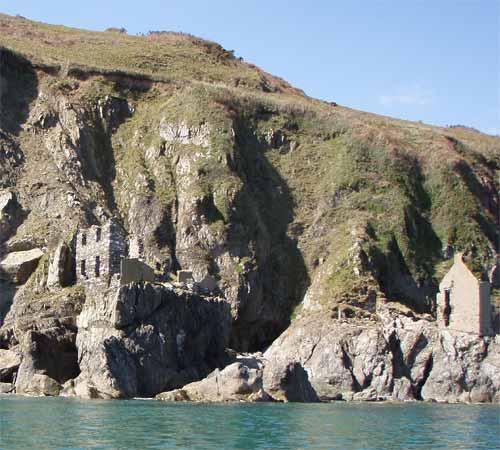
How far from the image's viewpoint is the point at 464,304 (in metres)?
85.2

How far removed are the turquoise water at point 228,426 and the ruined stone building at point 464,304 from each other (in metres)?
18.0

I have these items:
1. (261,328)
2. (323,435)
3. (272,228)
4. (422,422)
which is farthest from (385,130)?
(323,435)

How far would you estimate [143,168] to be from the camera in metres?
102

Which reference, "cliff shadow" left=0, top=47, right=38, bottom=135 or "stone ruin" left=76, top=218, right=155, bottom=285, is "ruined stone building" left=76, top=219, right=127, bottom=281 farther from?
"cliff shadow" left=0, top=47, right=38, bottom=135

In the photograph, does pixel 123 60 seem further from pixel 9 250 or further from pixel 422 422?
pixel 422 422

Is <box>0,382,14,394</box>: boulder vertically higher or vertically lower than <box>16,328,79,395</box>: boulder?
lower

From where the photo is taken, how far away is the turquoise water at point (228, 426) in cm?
4400

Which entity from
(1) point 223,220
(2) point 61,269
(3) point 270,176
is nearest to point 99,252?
(2) point 61,269

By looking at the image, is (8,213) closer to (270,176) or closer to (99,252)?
(99,252)

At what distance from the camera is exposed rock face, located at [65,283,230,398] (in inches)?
2692

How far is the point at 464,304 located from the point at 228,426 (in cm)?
3892

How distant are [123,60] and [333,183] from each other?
26.4m

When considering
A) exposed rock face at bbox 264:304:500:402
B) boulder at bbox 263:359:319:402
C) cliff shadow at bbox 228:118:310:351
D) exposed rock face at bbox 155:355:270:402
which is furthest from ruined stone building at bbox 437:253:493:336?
exposed rock face at bbox 155:355:270:402

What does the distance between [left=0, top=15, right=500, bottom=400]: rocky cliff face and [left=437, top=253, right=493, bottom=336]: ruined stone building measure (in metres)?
1.54
